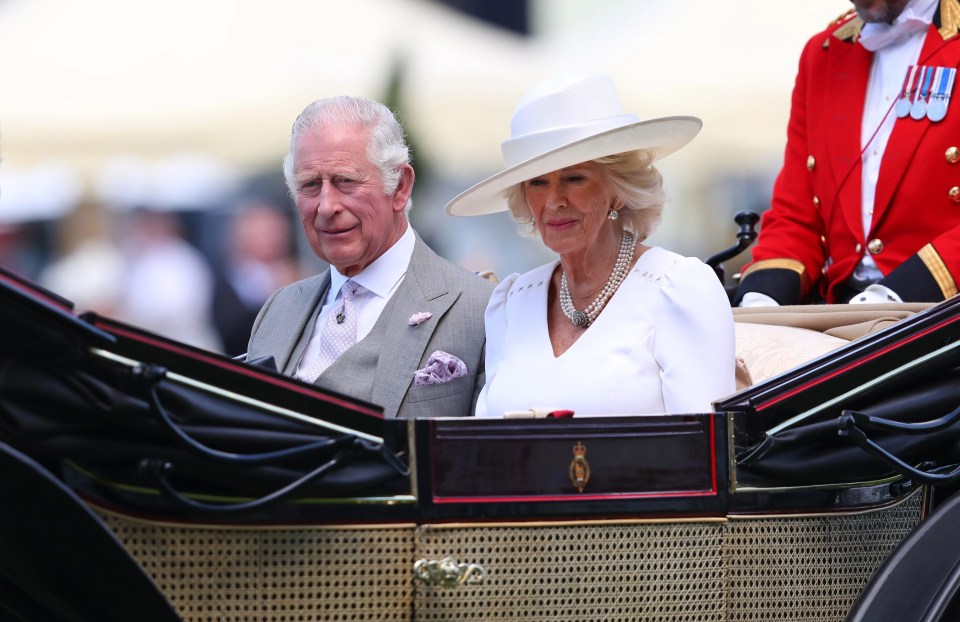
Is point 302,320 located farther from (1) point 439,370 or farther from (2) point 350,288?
(1) point 439,370

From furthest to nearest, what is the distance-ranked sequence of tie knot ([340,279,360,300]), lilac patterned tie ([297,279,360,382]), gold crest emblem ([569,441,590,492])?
tie knot ([340,279,360,300])
lilac patterned tie ([297,279,360,382])
gold crest emblem ([569,441,590,492])

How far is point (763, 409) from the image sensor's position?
1.97m

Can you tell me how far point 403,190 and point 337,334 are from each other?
1.34 feet

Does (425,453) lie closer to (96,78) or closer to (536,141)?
(536,141)

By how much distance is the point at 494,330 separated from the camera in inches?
105

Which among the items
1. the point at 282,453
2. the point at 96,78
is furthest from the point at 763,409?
the point at 96,78

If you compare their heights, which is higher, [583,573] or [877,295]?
[877,295]

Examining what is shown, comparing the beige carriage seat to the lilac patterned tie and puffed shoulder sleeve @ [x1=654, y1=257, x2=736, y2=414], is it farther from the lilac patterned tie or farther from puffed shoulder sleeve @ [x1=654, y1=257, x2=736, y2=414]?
the lilac patterned tie

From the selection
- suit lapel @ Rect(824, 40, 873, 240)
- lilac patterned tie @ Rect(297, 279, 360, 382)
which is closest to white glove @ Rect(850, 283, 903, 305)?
suit lapel @ Rect(824, 40, 873, 240)

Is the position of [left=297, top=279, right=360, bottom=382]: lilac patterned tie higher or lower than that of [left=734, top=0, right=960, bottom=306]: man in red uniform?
lower

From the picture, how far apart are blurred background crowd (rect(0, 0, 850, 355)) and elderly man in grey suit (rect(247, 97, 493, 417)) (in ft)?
11.6

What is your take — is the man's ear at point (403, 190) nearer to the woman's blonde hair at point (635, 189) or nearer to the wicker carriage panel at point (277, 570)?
the woman's blonde hair at point (635, 189)

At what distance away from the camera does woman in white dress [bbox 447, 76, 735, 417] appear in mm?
2316

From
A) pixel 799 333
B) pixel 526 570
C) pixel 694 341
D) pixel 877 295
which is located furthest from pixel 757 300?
pixel 526 570
